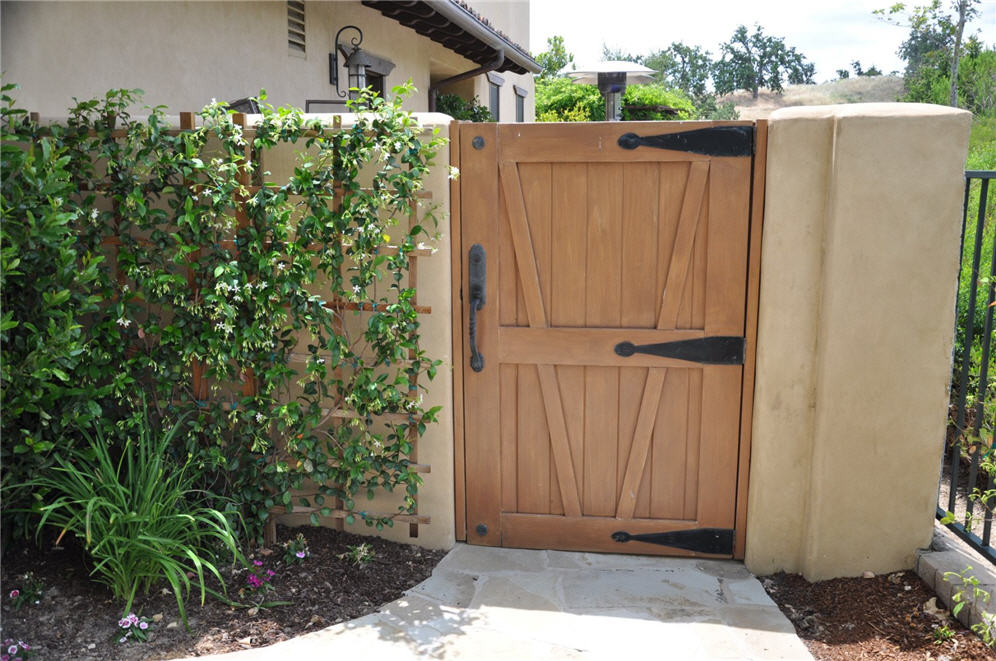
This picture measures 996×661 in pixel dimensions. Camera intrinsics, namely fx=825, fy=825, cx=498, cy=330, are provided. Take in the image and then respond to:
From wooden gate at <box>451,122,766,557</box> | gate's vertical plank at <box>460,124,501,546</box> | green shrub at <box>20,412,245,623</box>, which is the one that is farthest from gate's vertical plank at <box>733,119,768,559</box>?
green shrub at <box>20,412,245,623</box>

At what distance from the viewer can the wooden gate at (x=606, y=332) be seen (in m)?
3.75

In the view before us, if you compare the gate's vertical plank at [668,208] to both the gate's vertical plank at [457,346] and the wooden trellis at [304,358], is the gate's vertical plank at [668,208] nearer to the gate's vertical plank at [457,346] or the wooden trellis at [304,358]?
the gate's vertical plank at [457,346]

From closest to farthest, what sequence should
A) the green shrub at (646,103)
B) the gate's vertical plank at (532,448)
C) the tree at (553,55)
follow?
the gate's vertical plank at (532,448), the green shrub at (646,103), the tree at (553,55)

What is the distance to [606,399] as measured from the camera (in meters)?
3.97

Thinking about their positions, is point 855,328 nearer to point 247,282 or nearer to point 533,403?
point 533,403

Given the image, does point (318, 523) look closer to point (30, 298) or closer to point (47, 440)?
point (47, 440)

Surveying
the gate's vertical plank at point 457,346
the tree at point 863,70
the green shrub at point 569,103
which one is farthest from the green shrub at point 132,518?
the tree at point 863,70

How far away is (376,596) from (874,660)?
203 cm

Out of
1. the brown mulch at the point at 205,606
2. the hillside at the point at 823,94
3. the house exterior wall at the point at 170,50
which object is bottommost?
the brown mulch at the point at 205,606

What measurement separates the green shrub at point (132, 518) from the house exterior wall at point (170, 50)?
1795mm

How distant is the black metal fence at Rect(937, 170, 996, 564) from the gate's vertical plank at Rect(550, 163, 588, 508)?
1.63 metres

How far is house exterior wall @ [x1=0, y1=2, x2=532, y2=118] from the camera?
3967 mm

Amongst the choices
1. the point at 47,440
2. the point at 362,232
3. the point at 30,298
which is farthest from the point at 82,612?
the point at 362,232

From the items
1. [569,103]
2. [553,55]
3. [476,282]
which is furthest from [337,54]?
[553,55]
